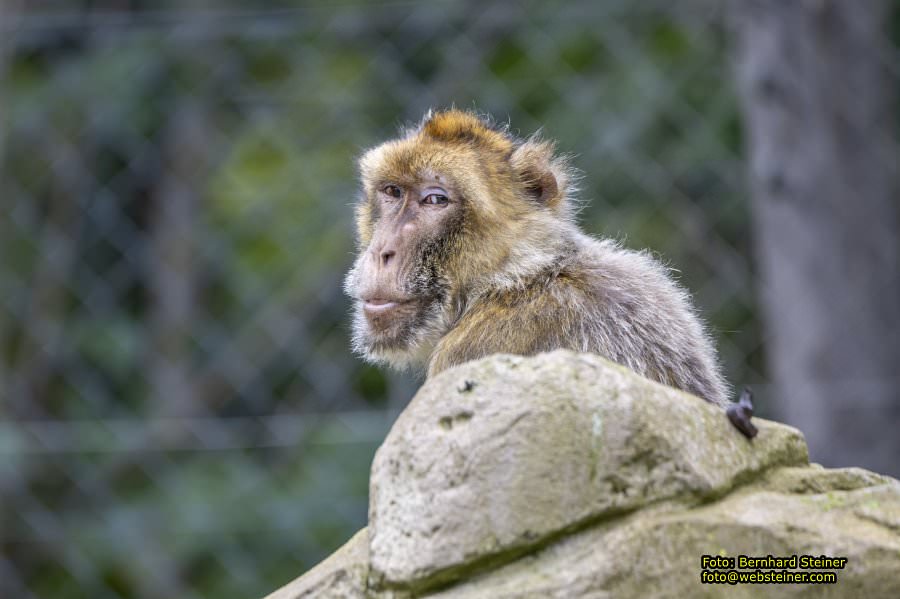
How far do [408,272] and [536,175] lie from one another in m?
0.63

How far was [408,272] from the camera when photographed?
14.4ft

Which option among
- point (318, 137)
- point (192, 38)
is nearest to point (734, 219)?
point (318, 137)

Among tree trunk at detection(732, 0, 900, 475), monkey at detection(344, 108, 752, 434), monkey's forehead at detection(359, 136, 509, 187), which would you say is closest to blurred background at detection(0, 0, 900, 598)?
tree trunk at detection(732, 0, 900, 475)

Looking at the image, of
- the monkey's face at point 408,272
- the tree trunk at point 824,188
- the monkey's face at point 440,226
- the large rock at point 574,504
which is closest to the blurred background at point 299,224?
the tree trunk at point 824,188

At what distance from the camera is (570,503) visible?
291 centimetres

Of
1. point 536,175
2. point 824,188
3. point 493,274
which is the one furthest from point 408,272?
point 824,188

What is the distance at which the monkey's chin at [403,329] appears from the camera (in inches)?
172

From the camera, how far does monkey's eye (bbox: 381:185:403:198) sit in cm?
461

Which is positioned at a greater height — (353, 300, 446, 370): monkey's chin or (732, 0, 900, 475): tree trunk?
(732, 0, 900, 475): tree trunk

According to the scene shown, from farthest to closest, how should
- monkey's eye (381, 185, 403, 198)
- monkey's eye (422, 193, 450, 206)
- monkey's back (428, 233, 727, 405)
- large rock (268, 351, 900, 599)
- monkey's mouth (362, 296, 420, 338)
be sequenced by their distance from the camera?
monkey's eye (381, 185, 403, 198), monkey's eye (422, 193, 450, 206), monkey's mouth (362, 296, 420, 338), monkey's back (428, 233, 727, 405), large rock (268, 351, 900, 599)

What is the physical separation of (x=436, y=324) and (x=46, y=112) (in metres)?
6.15

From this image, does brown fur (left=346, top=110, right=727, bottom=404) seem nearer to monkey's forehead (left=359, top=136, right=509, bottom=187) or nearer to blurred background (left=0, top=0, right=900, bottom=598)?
monkey's forehead (left=359, top=136, right=509, bottom=187)

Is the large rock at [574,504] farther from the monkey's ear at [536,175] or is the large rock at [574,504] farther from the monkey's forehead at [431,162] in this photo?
the monkey's ear at [536,175]

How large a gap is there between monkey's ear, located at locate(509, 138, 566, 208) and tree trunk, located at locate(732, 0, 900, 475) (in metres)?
2.70
